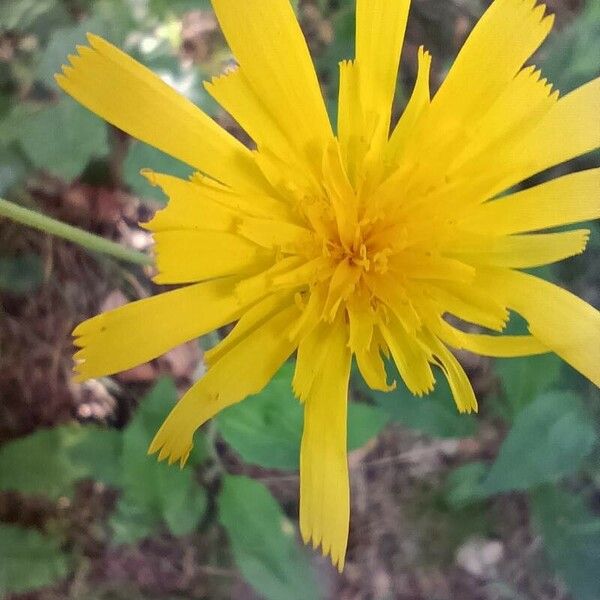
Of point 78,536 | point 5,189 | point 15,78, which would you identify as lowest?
point 78,536

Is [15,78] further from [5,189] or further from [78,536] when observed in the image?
[78,536]

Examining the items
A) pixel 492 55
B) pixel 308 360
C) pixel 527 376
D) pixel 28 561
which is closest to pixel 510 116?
pixel 492 55

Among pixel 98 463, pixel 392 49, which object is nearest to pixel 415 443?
pixel 98 463

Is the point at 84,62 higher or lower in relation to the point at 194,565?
higher

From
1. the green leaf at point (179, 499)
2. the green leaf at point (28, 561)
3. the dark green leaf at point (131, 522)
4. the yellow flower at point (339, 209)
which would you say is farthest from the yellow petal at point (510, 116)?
the green leaf at point (28, 561)

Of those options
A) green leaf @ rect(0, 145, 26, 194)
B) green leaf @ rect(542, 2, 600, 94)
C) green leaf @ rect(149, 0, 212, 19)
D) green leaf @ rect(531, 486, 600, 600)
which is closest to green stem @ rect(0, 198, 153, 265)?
green leaf @ rect(0, 145, 26, 194)

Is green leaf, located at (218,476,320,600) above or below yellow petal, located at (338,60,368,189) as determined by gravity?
below

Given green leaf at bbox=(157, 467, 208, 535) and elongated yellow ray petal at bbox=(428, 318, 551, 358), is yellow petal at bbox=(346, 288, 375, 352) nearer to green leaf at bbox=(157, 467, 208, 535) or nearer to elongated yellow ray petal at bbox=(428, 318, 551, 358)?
elongated yellow ray petal at bbox=(428, 318, 551, 358)
